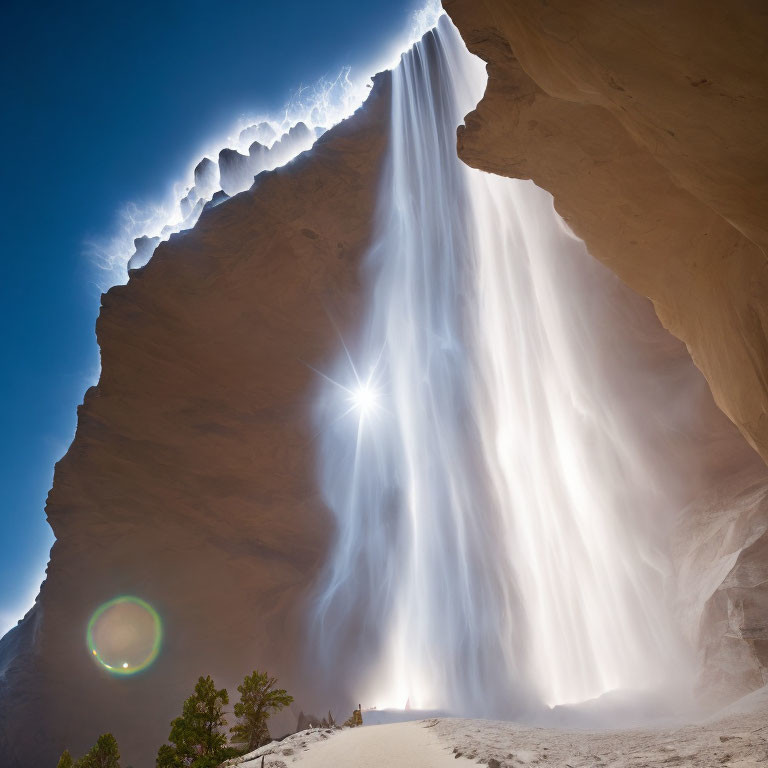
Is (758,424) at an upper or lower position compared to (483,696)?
upper

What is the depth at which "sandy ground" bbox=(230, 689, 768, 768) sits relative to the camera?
4648mm

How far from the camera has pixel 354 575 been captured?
2756 cm

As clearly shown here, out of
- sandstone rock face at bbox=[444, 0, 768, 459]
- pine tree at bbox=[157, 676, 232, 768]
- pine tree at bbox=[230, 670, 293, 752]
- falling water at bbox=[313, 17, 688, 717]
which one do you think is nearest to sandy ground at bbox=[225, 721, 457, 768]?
pine tree at bbox=[157, 676, 232, 768]

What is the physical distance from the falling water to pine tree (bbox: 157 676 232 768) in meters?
15.1

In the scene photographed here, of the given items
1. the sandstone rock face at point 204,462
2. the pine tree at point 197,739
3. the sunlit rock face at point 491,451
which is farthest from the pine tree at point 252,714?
the sunlit rock face at point 491,451

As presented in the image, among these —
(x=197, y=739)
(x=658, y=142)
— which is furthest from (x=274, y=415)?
(x=658, y=142)

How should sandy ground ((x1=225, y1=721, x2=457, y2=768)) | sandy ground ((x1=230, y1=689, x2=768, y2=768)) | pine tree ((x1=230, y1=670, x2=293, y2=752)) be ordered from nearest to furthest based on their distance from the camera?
1. sandy ground ((x1=230, y1=689, x2=768, y2=768))
2. sandy ground ((x1=225, y1=721, x2=457, y2=768))
3. pine tree ((x1=230, y1=670, x2=293, y2=752))

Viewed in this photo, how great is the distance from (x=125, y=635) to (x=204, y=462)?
29.9ft

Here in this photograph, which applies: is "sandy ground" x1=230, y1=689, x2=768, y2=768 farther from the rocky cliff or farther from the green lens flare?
the green lens flare

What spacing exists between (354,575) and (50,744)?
1618cm

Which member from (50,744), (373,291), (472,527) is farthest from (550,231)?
(50,744)

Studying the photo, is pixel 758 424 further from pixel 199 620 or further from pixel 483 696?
pixel 199 620

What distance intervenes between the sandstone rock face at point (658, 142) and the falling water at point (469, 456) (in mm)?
12802

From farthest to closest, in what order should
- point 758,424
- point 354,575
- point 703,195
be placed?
point 354,575
point 758,424
point 703,195
